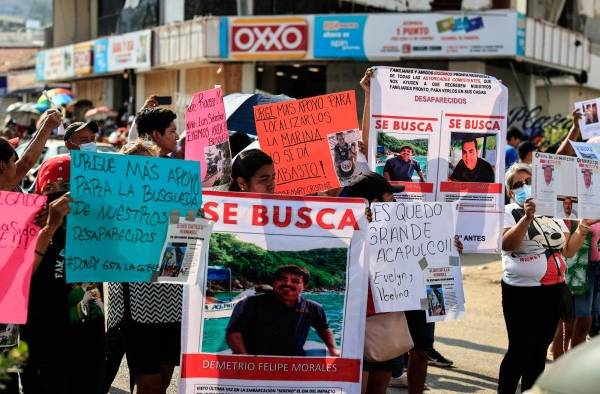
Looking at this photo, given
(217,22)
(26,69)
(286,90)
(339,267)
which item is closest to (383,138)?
(339,267)

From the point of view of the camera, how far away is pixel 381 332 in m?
5.74

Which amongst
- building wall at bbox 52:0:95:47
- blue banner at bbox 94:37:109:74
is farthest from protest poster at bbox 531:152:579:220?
building wall at bbox 52:0:95:47

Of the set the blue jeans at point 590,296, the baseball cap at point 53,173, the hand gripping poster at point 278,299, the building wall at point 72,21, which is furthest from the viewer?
the building wall at point 72,21

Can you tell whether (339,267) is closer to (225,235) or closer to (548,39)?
(225,235)

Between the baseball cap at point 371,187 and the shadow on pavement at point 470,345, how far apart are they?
4030 mm

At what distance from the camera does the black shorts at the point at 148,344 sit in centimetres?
553

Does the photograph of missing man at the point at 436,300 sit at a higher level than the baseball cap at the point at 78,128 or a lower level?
lower

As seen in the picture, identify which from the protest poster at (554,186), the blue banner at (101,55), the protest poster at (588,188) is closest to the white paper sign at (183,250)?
the protest poster at (554,186)

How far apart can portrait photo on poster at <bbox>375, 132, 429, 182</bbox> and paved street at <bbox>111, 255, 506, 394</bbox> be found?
2155 mm

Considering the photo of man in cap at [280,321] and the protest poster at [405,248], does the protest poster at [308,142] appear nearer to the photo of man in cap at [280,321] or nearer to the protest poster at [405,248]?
the protest poster at [405,248]

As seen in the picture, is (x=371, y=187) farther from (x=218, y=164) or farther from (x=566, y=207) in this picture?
(x=566, y=207)

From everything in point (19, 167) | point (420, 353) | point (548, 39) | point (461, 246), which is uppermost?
point (548, 39)

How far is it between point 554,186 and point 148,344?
9.04 feet

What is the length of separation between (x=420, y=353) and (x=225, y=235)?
81.4 inches
